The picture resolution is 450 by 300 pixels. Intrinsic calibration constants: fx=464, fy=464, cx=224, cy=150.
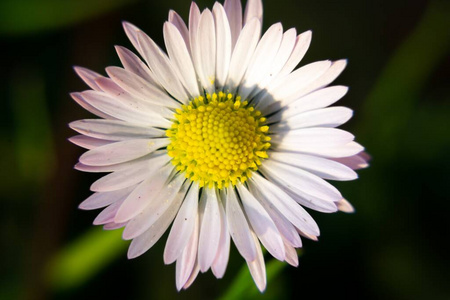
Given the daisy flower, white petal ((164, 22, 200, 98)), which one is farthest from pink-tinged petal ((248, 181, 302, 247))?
white petal ((164, 22, 200, 98))

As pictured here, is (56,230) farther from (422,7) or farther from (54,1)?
(422,7)

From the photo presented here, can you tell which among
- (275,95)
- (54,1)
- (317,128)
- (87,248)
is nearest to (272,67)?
(275,95)

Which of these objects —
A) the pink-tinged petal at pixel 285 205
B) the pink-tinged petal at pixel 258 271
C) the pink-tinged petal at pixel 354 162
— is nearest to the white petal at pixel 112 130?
the pink-tinged petal at pixel 285 205

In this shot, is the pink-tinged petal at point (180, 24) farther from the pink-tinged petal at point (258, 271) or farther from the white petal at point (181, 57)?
the pink-tinged petal at point (258, 271)

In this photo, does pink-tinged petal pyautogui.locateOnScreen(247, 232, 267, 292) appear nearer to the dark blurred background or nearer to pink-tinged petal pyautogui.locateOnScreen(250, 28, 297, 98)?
pink-tinged petal pyautogui.locateOnScreen(250, 28, 297, 98)

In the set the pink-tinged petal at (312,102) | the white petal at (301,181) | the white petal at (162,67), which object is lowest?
the white petal at (301,181)

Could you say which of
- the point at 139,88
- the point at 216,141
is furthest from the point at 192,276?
the point at 139,88
